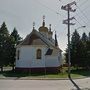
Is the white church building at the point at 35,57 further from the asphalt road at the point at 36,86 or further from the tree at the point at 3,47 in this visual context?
the asphalt road at the point at 36,86

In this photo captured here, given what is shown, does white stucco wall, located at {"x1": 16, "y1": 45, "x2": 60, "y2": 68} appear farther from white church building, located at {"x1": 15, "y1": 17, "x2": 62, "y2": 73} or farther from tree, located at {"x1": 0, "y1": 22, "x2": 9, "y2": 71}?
tree, located at {"x1": 0, "y1": 22, "x2": 9, "y2": 71}

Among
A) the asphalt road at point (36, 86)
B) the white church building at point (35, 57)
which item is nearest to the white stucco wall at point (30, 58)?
the white church building at point (35, 57)

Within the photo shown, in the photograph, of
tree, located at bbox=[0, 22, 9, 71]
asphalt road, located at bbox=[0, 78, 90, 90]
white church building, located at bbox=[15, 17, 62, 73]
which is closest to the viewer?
asphalt road, located at bbox=[0, 78, 90, 90]

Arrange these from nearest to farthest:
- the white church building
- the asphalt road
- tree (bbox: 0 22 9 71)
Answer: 1. the asphalt road
2. the white church building
3. tree (bbox: 0 22 9 71)

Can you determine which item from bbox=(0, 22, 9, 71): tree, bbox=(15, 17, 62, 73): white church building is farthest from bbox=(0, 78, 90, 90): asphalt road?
bbox=(0, 22, 9, 71): tree

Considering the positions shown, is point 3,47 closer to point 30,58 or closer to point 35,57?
point 30,58

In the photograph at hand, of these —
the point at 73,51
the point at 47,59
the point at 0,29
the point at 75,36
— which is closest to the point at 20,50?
the point at 47,59

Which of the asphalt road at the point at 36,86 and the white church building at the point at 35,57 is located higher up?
the white church building at the point at 35,57

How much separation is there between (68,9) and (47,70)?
13051 mm

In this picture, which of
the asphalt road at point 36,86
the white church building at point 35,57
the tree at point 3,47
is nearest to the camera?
the asphalt road at point 36,86

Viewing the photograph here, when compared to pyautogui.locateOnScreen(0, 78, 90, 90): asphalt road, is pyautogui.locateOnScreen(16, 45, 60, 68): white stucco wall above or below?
above

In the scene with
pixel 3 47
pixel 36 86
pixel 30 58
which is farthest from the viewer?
pixel 3 47

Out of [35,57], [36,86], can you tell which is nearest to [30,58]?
[35,57]

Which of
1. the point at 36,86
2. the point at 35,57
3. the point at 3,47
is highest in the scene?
the point at 3,47
